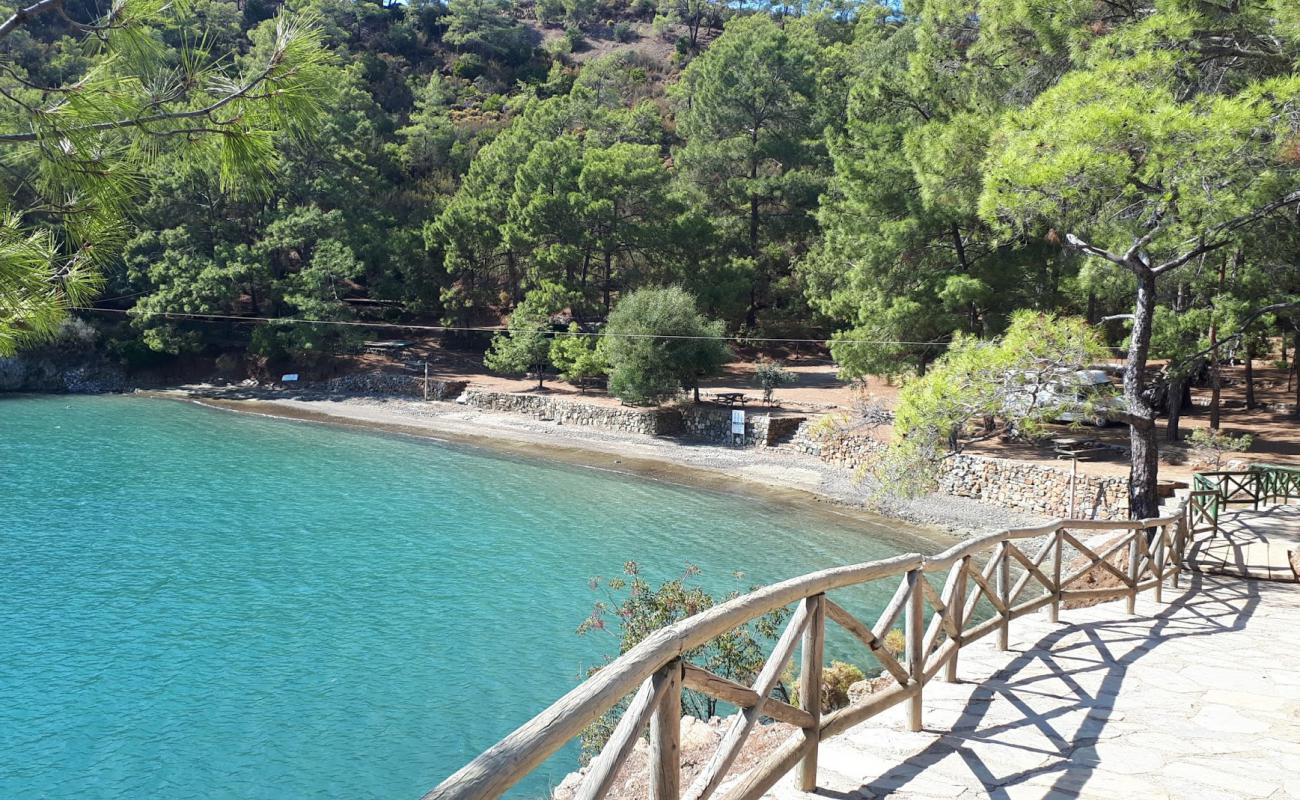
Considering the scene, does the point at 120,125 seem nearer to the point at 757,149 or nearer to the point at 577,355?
the point at 577,355

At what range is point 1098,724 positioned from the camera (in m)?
4.98

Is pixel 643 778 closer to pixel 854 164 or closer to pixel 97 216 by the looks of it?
pixel 97 216

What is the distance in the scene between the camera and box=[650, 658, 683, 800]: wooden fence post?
289cm

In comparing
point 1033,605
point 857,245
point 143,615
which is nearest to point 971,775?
point 1033,605

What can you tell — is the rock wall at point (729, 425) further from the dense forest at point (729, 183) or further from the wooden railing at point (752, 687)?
the wooden railing at point (752, 687)

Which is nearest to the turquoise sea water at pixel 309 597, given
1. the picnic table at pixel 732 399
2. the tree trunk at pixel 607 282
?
the picnic table at pixel 732 399

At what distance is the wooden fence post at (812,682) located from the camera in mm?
3832

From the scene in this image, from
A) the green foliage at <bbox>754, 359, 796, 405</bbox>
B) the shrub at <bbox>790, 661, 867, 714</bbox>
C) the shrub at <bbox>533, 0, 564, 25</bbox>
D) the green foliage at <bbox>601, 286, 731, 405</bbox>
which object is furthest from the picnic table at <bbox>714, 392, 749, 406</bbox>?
the shrub at <bbox>533, 0, 564, 25</bbox>

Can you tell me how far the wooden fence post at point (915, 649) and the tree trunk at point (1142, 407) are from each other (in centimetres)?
663

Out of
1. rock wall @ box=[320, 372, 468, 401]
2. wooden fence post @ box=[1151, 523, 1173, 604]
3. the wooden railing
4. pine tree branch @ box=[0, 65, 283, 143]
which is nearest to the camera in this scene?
the wooden railing

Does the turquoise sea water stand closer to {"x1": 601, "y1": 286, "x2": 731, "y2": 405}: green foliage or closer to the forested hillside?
{"x1": 601, "y1": 286, "x2": 731, "y2": 405}: green foliage

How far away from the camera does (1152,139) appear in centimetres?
921

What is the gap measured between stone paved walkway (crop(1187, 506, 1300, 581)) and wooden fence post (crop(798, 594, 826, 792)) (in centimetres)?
813

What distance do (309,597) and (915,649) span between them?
12.7 meters
